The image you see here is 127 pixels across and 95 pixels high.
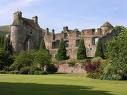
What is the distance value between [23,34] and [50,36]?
7626 mm

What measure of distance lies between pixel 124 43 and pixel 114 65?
337 cm

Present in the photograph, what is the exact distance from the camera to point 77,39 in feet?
346

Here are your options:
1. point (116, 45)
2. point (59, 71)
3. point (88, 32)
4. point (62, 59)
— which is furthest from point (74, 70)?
point (116, 45)

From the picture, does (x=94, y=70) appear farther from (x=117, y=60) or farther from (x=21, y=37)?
(x=21, y=37)

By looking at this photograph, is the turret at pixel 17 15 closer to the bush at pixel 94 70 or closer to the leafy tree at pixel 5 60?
the leafy tree at pixel 5 60

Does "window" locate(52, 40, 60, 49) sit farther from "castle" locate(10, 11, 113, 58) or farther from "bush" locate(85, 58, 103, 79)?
"bush" locate(85, 58, 103, 79)

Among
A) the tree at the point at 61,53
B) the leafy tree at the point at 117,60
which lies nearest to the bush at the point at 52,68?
the tree at the point at 61,53

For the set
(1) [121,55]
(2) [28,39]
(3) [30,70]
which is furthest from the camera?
(2) [28,39]

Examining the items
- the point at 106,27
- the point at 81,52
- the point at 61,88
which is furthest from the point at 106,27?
the point at 61,88

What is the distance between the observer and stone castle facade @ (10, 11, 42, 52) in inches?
4412

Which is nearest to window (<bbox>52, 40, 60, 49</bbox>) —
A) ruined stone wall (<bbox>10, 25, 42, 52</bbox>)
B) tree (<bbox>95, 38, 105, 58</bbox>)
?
ruined stone wall (<bbox>10, 25, 42, 52</bbox>)

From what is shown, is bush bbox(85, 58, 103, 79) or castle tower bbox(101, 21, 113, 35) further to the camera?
castle tower bbox(101, 21, 113, 35)

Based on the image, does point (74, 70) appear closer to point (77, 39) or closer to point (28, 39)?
point (77, 39)

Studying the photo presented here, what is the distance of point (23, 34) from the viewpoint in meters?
114
